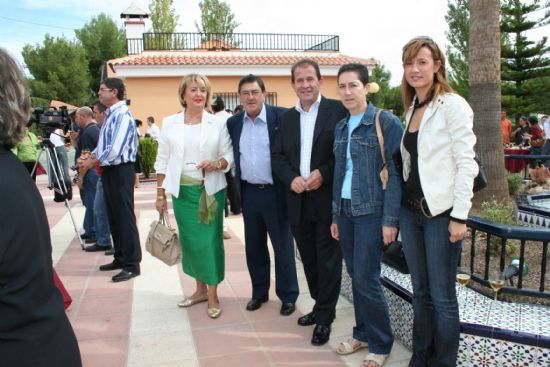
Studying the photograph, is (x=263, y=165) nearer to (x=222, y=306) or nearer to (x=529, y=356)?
(x=222, y=306)

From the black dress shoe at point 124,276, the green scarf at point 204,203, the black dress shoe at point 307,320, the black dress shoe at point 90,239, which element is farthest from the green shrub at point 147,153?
the black dress shoe at point 307,320

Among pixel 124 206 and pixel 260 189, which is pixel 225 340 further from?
pixel 124 206

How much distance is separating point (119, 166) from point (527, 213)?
458 centimetres

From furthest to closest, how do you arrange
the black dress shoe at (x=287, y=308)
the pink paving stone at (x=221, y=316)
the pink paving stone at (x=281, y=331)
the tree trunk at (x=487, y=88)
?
1. the tree trunk at (x=487, y=88)
2. the black dress shoe at (x=287, y=308)
3. the pink paving stone at (x=221, y=316)
4. the pink paving stone at (x=281, y=331)

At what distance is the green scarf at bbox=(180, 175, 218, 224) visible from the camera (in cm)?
375

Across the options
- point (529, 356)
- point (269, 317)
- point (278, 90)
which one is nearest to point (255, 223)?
point (269, 317)

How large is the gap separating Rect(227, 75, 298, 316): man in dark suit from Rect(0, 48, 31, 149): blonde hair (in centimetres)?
226

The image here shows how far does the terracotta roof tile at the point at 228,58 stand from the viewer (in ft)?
58.3

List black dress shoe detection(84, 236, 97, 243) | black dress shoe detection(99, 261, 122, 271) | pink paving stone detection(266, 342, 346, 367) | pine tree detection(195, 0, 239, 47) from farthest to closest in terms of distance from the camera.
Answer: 1. pine tree detection(195, 0, 239, 47)
2. black dress shoe detection(84, 236, 97, 243)
3. black dress shoe detection(99, 261, 122, 271)
4. pink paving stone detection(266, 342, 346, 367)

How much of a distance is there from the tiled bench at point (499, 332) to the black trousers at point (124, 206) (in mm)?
2915

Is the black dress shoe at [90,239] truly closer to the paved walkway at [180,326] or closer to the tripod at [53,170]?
the tripod at [53,170]

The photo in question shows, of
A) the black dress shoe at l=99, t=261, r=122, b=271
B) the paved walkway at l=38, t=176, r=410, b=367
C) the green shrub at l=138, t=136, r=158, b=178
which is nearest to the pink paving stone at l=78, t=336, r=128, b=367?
the paved walkway at l=38, t=176, r=410, b=367

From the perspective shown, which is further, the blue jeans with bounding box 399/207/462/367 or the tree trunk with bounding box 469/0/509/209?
the tree trunk with bounding box 469/0/509/209

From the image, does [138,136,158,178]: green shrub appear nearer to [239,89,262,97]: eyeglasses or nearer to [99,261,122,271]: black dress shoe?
[99,261,122,271]: black dress shoe
